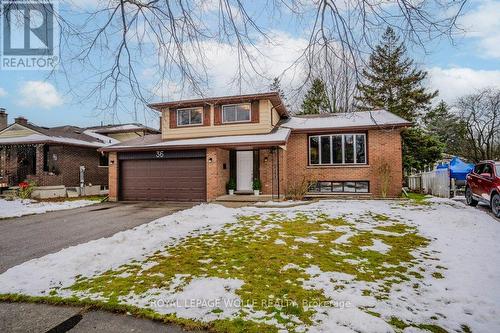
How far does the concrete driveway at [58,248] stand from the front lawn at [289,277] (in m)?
0.19

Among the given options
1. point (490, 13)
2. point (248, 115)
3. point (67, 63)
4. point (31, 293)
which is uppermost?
point (248, 115)

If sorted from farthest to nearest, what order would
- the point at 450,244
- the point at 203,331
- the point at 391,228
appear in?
the point at 391,228 → the point at 450,244 → the point at 203,331

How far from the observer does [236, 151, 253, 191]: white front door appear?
15.6 m

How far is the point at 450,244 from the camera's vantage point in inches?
236

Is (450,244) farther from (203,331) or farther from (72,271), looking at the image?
(72,271)

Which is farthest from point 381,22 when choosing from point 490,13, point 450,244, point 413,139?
point 413,139

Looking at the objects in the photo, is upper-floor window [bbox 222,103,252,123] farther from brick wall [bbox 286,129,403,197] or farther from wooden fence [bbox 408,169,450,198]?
wooden fence [bbox 408,169,450,198]

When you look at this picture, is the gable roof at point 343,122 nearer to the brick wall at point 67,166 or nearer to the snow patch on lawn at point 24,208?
the snow patch on lawn at point 24,208

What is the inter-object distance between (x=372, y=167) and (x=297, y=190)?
13.9 ft

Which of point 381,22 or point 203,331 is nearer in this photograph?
point 203,331

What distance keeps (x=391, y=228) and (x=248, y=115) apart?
32.4ft

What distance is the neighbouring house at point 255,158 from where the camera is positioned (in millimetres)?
14273

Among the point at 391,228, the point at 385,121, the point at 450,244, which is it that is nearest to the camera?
the point at 450,244

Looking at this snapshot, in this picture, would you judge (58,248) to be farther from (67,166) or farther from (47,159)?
(47,159)
